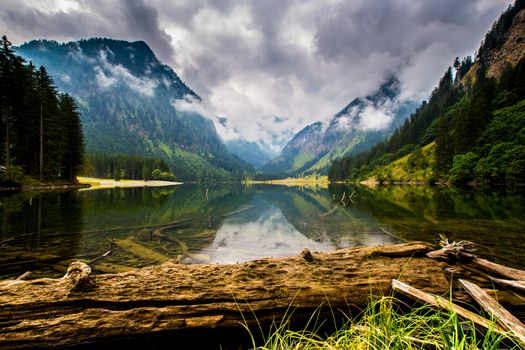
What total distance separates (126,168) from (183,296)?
16842 cm

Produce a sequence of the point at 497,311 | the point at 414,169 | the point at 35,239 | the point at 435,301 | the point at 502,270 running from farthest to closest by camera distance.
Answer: the point at 414,169, the point at 35,239, the point at 502,270, the point at 435,301, the point at 497,311

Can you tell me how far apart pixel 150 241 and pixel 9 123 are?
49784 millimetres

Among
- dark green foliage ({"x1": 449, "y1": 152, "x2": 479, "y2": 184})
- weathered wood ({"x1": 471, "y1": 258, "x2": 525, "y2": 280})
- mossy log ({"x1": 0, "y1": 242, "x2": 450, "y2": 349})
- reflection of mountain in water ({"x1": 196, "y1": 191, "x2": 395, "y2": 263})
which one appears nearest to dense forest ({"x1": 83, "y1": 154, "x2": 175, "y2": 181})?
reflection of mountain in water ({"x1": 196, "y1": 191, "x2": 395, "y2": 263})

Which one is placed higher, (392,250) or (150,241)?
(392,250)

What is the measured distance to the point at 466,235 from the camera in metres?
14.5

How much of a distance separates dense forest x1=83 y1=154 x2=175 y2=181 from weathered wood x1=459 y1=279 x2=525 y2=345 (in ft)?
526

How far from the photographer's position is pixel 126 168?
488ft

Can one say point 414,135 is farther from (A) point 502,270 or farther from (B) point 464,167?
(A) point 502,270

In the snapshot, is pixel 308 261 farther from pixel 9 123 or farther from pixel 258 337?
pixel 9 123

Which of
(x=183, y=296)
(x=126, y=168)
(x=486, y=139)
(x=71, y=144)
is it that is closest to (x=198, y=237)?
(x=183, y=296)

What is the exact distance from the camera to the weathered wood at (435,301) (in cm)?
383

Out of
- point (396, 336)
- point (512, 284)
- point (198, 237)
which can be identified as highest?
point (396, 336)

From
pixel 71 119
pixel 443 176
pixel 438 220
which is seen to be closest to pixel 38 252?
pixel 438 220

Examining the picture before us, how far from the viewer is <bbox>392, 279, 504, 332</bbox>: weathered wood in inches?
151
